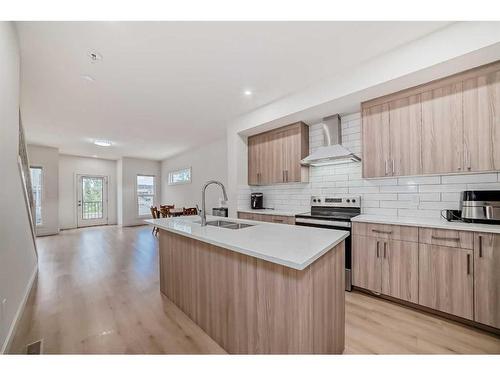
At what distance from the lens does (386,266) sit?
2.25 metres

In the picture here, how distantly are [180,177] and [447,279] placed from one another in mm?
7037

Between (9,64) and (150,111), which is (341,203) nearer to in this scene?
(150,111)

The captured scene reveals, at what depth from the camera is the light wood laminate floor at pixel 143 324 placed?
1614 mm

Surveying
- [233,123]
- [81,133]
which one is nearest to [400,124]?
[233,123]

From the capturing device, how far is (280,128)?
360 centimetres

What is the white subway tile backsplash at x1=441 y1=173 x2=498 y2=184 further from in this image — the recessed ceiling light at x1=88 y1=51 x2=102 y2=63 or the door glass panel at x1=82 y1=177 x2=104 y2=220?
the door glass panel at x1=82 y1=177 x2=104 y2=220

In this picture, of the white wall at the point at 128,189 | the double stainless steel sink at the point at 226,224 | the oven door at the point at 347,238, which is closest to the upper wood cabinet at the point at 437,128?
the oven door at the point at 347,238

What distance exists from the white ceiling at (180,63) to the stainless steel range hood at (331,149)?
0.70 meters

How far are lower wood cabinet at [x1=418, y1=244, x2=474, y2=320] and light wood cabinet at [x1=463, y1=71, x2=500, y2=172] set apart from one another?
2.69 ft

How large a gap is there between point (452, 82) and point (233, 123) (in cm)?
299

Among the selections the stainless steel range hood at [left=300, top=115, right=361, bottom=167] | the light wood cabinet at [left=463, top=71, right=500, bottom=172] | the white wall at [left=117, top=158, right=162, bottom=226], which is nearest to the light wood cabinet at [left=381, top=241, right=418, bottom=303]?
the light wood cabinet at [left=463, top=71, right=500, bottom=172]

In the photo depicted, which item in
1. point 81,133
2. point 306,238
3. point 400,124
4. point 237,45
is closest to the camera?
point 306,238

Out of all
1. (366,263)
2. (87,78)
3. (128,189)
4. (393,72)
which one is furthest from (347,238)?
(128,189)

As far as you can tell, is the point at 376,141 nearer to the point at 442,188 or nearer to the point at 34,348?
the point at 442,188
